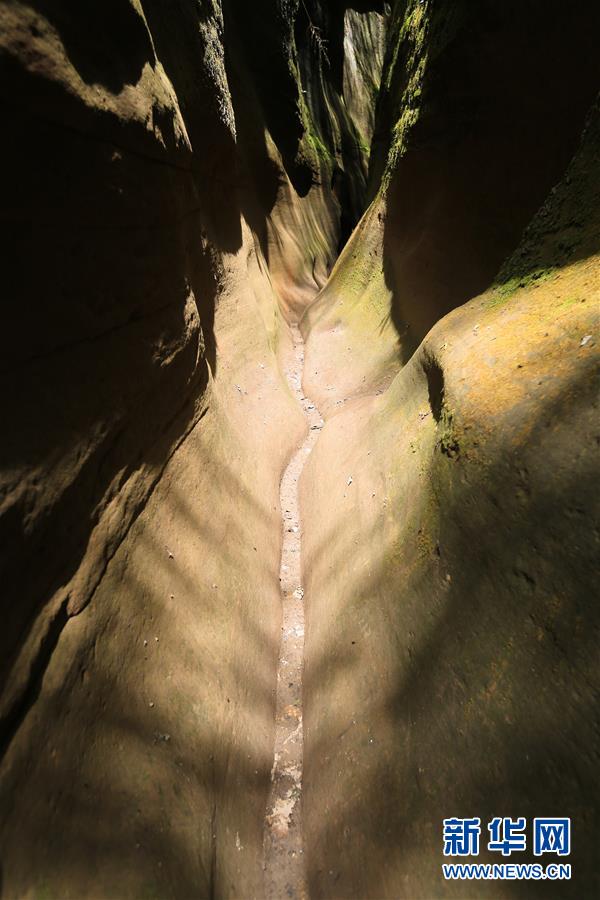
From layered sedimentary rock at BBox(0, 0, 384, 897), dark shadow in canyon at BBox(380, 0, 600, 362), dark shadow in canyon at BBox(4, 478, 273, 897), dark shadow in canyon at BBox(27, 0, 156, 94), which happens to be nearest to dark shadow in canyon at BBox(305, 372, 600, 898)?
dark shadow in canyon at BBox(4, 478, 273, 897)

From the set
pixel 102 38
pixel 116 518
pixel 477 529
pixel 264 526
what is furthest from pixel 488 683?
pixel 102 38

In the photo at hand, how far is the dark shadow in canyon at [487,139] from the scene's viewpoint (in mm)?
2713

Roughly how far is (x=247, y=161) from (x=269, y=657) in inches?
261

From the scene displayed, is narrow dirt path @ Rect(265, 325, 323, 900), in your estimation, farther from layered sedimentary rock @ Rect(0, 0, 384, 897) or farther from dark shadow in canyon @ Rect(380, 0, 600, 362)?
dark shadow in canyon @ Rect(380, 0, 600, 362)

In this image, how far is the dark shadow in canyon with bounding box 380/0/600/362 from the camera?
107 inches

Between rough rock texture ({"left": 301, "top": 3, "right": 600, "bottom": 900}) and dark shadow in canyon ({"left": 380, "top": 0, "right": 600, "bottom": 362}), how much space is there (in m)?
0.02

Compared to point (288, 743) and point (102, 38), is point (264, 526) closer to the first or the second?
point (288, 743)

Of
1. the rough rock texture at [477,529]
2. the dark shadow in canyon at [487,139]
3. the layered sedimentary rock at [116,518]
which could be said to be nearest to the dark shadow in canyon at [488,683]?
the rough rock texture at [477,529]

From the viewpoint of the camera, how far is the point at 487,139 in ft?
10.7

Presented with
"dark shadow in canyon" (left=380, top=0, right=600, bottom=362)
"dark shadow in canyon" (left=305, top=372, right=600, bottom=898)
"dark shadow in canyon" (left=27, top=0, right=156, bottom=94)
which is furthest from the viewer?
"dark shadow in canyon" (left=380, top=0, right=600, bottom=362)

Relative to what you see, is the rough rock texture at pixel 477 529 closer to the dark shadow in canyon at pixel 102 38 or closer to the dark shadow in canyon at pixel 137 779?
the dark shadow in canyon at pixel 137 779

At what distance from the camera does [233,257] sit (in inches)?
168

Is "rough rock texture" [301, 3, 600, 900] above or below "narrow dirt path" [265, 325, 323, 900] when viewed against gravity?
above

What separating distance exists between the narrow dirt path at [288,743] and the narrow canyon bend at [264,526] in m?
0.01
